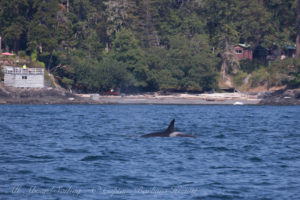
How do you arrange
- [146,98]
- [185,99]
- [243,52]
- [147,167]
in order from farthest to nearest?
[243,52]
[185,99]
[146,98]
[147,167]

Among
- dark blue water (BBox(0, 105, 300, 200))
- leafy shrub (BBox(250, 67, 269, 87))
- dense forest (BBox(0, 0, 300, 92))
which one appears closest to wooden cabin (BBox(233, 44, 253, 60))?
Result: dense forest (BBox(0, 0, 300, 92))

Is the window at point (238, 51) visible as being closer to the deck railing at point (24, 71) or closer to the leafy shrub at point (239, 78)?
the leafy shrub at point (239, 78)

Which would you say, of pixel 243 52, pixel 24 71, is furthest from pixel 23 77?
pixel 243 52

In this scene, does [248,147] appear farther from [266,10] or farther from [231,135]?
[266,10]

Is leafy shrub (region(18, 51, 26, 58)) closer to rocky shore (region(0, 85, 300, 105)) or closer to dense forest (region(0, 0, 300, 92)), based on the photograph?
dense forest (region(0, 0, 300, 92))

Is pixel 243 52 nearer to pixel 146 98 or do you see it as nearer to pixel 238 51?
pixel 238 51

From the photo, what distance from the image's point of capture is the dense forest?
91.1 metres

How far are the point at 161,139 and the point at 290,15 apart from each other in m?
79.7

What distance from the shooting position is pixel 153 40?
10644cm

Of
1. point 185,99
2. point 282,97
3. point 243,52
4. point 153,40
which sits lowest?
point 185,99

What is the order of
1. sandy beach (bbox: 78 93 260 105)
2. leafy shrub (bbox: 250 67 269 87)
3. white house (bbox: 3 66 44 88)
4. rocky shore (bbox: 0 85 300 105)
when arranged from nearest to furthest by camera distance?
1. rocky shore (bbox: 0 85 300 105)
2. white house (bbox: 3 66 44 88)
3. sandy beach (bbox: 78 93 260 105)
4. leafy shrub (bbox: 250 67 269 87)

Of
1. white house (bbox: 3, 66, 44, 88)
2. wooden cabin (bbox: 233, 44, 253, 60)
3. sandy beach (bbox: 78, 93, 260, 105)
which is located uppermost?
wooden cabin (bbox: 233, 44, 253, 60)

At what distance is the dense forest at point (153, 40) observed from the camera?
91.1m

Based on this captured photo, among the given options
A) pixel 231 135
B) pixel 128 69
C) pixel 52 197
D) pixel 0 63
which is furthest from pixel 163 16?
pixel 52 197
